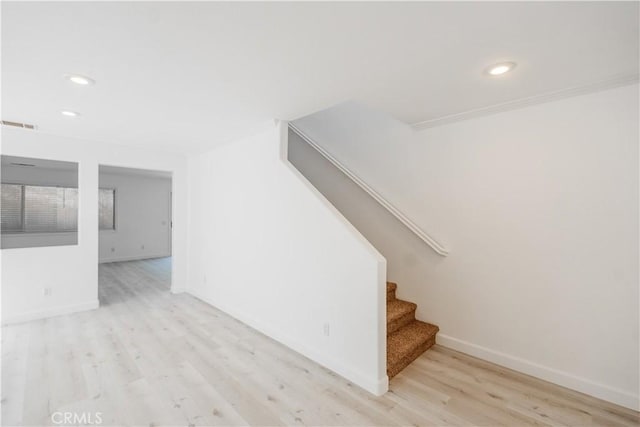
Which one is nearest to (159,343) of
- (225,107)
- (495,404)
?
(225,107)

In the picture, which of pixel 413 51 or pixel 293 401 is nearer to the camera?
pixel 413 51

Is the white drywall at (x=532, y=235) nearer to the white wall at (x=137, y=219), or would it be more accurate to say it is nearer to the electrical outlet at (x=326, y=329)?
the electrical outlet at (x=326, y=329)

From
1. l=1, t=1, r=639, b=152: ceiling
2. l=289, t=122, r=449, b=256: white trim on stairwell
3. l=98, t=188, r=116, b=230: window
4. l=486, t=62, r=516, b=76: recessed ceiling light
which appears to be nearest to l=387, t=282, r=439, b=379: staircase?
l=289, t=122, r=449, b=256: white trim on stairwell

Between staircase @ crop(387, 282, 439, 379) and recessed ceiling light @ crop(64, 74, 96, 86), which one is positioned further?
staircase @ crop(387, 282, 439, 379)

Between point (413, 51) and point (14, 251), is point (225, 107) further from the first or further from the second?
point (14, 251)

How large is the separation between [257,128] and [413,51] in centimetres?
201

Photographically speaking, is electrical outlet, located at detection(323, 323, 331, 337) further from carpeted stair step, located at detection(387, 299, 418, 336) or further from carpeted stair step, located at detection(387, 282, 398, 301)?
carpeted stair step, located at detection(387, 282, 398, 301)

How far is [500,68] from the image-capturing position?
6.21ft

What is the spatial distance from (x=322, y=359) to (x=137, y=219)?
7.39 m

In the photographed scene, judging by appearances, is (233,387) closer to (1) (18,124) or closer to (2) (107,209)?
(1) (18,124)

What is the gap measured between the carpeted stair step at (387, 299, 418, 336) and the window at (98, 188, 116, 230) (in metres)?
7.57

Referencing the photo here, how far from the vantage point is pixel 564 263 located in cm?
229

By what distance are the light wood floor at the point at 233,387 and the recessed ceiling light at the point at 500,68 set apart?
2348 millimetres

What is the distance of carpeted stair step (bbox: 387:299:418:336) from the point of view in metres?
2.83
